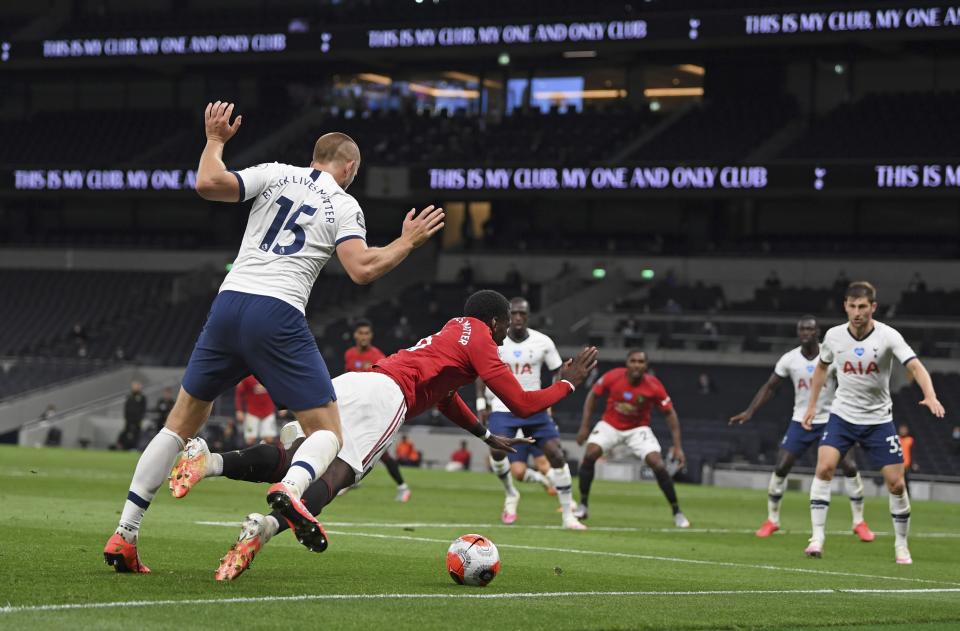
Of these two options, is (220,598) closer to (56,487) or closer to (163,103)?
(56,487)

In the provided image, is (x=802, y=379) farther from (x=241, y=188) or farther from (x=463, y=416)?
(x=241, y=188)

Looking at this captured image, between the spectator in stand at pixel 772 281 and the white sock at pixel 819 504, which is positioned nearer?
the white sock at pixel 819 504

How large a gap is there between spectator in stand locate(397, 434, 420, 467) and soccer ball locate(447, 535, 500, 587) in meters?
27.0

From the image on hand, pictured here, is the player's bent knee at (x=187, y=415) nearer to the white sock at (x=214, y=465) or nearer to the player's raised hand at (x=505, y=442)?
the white sock at (x=214, y=465)

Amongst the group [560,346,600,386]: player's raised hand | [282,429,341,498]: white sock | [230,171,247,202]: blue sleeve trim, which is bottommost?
[282,429,341,498]: white sock

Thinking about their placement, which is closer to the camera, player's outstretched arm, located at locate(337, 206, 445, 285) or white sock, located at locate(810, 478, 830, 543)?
player's outstretched arm, located at locate(337, 206, 445, 285)

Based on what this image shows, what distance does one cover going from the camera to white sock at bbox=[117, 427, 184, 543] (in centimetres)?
864

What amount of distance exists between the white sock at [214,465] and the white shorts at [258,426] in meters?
16.1

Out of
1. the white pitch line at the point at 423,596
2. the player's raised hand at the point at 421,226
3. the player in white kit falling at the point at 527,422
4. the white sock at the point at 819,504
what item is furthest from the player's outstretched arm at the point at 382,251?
the player in white kit falling at the point at 527,422

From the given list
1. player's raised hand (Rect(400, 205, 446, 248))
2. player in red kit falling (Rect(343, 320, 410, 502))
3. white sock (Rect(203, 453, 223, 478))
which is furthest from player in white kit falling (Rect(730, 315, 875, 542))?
white sock (Rect(203, 453, 223, 478))

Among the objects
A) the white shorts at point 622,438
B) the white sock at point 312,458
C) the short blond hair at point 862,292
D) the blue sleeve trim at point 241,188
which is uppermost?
the blue sleeve trim at point 241,188

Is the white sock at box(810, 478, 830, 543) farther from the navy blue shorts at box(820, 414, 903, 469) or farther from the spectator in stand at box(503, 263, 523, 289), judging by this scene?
the spectator in stand at box(503, 263, 523, 289)

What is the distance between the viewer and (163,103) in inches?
2200

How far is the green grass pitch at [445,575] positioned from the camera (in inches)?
294
